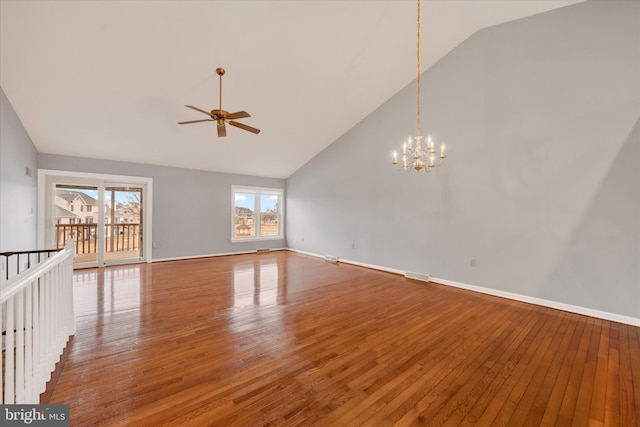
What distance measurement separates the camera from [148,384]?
195 cm

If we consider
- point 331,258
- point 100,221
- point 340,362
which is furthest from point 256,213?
point 340,362

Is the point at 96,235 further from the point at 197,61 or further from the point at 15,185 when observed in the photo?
the point at 197,61

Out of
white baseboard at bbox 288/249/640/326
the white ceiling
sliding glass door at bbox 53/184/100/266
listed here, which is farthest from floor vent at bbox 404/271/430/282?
sliding glass door at bbox 53/184/100/266

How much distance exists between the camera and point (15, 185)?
396cm

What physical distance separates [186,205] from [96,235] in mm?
1919

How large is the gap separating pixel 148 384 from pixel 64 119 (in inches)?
186

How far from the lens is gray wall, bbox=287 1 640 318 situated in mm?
3238

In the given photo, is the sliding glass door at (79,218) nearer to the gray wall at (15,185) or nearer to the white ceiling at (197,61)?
the gray wall at (15,185)

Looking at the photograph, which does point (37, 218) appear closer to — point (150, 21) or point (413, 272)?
point (150, 21)

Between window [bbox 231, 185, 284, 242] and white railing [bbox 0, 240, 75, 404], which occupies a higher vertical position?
window [bbox 231, 185, 284, 242]

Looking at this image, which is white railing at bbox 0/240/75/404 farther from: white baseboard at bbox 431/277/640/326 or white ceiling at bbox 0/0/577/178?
white baseboard at bbox 431/277/640/326

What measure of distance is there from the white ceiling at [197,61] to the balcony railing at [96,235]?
1.58 meters

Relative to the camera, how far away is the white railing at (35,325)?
1319mm

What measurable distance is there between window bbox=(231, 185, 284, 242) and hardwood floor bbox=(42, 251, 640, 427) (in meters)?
3.89
